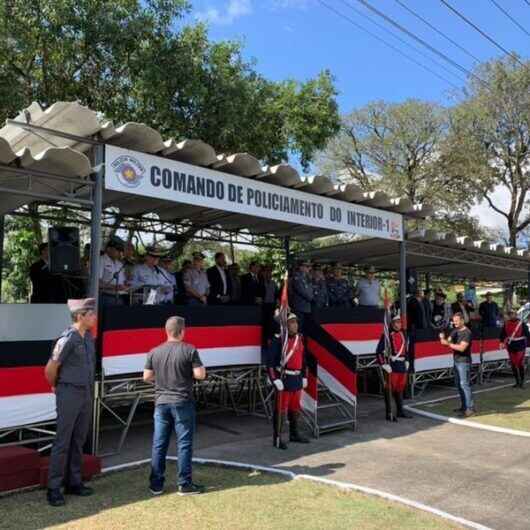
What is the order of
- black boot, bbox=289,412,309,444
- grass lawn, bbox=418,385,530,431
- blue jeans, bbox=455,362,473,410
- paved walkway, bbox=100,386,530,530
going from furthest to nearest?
blue jeans, bbox=455,362,473,410
grass lawn, bbox=418,385,530,431
black boot, bbox=289,412,309,444
paved walkway, bbox=100,386,530,530

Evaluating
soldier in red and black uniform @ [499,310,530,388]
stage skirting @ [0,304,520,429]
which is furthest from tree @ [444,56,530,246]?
stage skirting @ [0,304,520,429]

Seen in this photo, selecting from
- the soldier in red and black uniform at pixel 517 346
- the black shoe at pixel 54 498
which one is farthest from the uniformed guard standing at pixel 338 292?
the black shoe at pixel 54 498

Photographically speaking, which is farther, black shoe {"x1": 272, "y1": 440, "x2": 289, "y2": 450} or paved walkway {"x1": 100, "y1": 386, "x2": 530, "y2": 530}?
black shoe {"x1": 272, "y1": 440, "x2": 289, "y2": 450}

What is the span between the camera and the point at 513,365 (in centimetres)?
1510

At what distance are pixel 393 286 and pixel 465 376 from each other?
1777 cm

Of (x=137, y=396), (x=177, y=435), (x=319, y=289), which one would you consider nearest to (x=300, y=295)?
(x=319, y=289)

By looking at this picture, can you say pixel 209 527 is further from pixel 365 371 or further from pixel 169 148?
pixel 365 371

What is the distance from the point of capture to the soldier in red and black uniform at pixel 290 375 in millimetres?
8172

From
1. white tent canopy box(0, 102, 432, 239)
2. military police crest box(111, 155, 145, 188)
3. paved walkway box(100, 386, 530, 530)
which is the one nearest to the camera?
paved walkway box(100, 386, 530, 530)

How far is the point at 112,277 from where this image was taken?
8.36 metres

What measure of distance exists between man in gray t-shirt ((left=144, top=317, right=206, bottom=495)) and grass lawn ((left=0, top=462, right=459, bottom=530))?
0.72 feet

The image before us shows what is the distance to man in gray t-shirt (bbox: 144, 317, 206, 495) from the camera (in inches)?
224

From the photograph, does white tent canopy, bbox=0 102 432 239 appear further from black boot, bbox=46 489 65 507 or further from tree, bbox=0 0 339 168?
tree, bbox=0 0 339 168

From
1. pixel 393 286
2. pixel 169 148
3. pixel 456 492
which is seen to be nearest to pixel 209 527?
pixel 456 492
